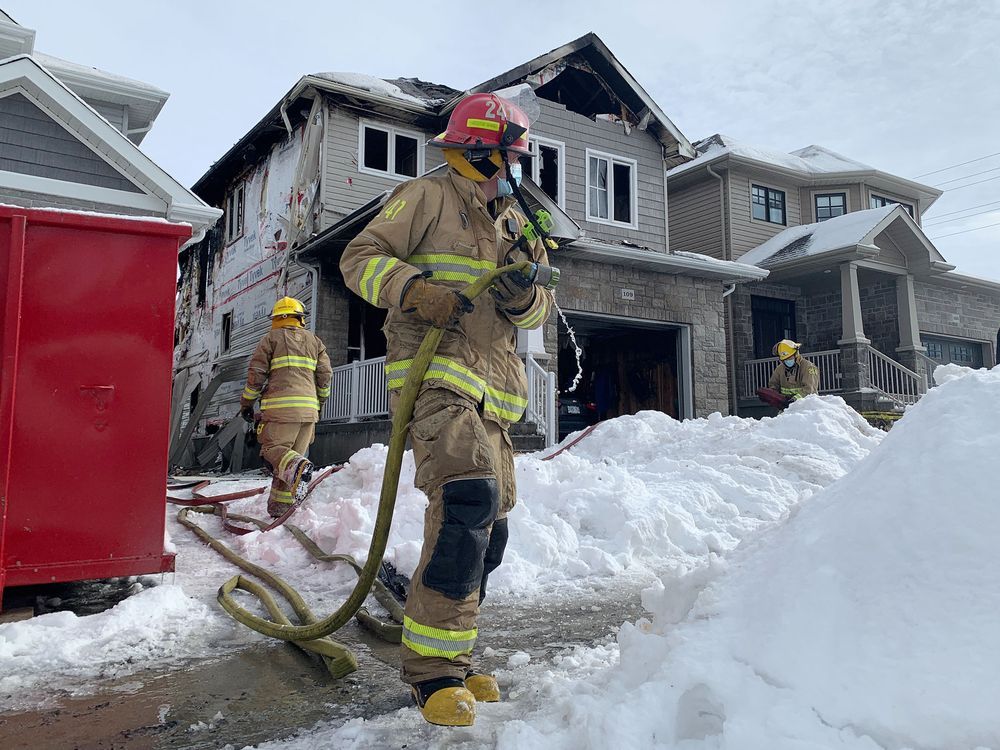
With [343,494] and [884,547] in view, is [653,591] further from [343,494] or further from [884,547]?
[343,494]

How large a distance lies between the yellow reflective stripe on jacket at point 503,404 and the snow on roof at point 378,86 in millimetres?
11415

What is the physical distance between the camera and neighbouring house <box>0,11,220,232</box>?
7.67 metres

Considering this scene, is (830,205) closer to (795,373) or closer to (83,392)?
(795,373)

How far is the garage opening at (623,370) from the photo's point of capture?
1430 centimetres

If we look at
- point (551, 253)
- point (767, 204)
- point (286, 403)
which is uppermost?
point (767, 204)

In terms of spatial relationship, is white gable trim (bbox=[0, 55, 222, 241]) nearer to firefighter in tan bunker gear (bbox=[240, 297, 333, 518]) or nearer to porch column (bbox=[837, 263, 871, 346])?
firefighter in tan bunker gear (bbox=[240, 297, 333, 518])

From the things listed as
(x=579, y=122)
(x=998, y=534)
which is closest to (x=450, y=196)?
(x=998, y=534)

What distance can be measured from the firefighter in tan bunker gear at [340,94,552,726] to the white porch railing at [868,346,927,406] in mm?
14683

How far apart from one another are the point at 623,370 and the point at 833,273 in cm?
531

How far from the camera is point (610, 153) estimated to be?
1518 cm

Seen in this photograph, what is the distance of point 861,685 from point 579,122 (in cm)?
1442

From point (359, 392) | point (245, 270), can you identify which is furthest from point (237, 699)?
point (245, 270)

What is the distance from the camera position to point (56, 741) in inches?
85.3

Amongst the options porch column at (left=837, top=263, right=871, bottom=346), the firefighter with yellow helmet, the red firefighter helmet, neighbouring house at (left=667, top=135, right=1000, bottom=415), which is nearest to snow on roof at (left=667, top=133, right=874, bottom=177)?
neighbouring house at (left=667, top=135, right=1000, bottom=415)
